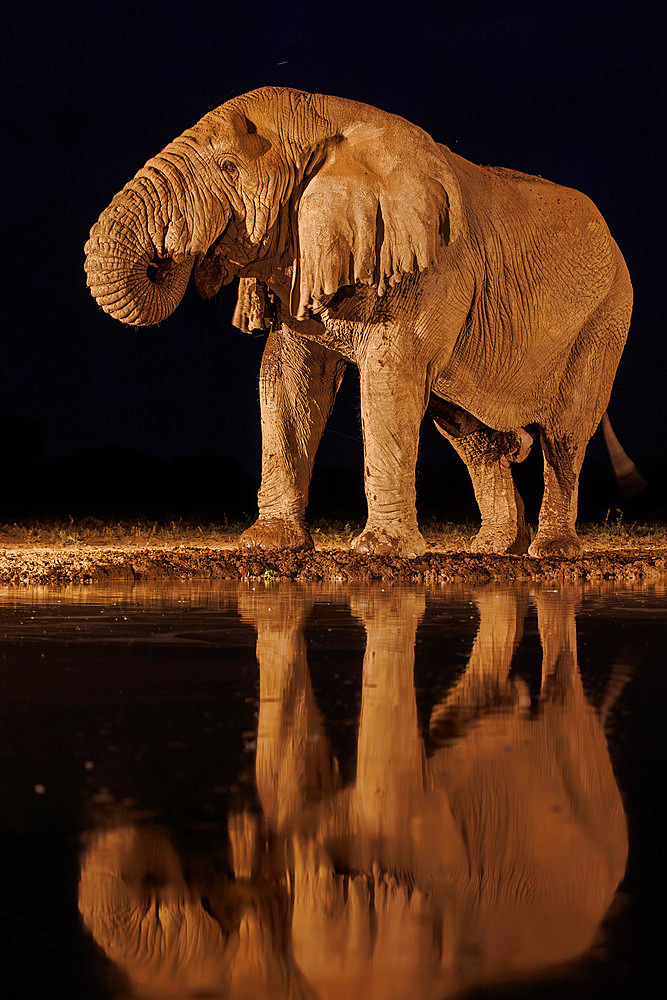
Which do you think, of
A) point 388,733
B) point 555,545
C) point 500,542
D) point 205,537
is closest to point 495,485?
point 500,542

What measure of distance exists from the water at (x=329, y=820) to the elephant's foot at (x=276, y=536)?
5413mm

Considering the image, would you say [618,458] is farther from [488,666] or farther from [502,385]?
[488,666]

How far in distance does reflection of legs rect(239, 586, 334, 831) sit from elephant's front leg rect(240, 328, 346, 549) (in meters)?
4.78

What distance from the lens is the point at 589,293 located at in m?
11.8

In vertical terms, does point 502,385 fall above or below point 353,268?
below

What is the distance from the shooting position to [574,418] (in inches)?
472

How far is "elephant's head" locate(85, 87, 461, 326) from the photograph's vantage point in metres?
9.30

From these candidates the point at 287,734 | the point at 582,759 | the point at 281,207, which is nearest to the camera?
the point at 582,759

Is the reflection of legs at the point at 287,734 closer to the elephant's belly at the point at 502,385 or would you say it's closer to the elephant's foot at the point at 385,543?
the elephant's foot at the point at 385,543

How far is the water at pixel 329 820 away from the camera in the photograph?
2.04 metres

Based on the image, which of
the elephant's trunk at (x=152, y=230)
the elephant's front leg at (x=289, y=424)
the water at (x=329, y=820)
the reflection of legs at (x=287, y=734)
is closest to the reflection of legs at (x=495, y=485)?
the elephant's front leg at (x=289, y=424)

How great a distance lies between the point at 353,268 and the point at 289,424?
1.72 metres

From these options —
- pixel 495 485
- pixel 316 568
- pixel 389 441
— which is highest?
pixel 389 441

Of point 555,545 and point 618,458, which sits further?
point 618,458
